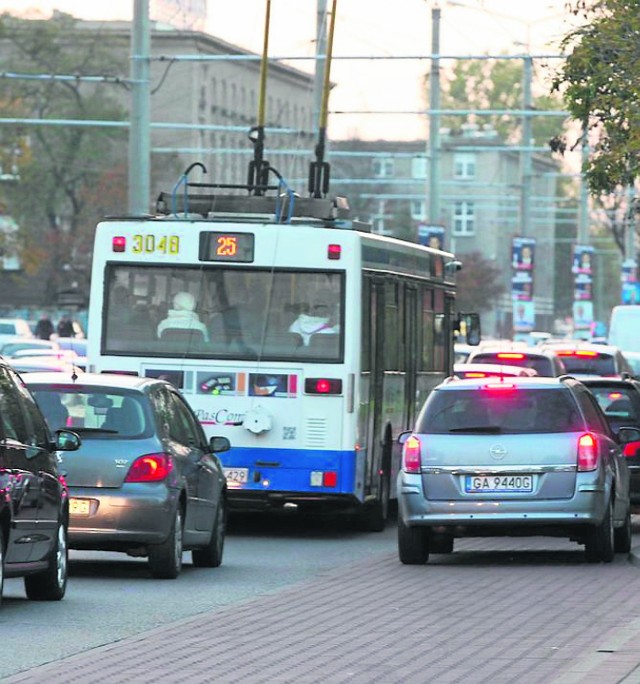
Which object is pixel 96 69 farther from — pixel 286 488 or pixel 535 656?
pixel 535 656

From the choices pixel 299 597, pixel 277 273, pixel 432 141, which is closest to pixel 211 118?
pixel 432 141

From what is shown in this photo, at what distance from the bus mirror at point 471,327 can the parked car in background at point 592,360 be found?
571 cm

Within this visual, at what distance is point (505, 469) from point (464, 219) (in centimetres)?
13259

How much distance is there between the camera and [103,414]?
645 inches

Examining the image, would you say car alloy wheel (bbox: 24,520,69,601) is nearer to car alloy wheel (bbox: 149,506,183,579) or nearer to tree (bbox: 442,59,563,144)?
car alloy wheel (bbox: 149,506,183,579)

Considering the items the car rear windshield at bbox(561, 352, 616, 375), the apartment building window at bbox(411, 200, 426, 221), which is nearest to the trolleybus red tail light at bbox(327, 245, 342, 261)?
the car rear windshield at bbox(561, 352, 616, 375)

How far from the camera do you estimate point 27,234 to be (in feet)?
301

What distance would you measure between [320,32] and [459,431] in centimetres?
2632

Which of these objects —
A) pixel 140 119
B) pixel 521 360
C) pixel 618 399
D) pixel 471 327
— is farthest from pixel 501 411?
pixel 140 119

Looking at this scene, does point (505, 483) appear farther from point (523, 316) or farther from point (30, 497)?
point (523, 316)

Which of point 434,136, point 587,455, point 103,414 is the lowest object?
point 587,455

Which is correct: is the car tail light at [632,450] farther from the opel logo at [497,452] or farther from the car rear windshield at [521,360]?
the car rear windshield at [521,360]

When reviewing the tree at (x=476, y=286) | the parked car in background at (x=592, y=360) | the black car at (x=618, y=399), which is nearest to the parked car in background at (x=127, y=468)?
the black car at (x=618, y=399)

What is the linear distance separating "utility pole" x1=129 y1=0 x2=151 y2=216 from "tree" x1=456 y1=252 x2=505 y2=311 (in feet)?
266
